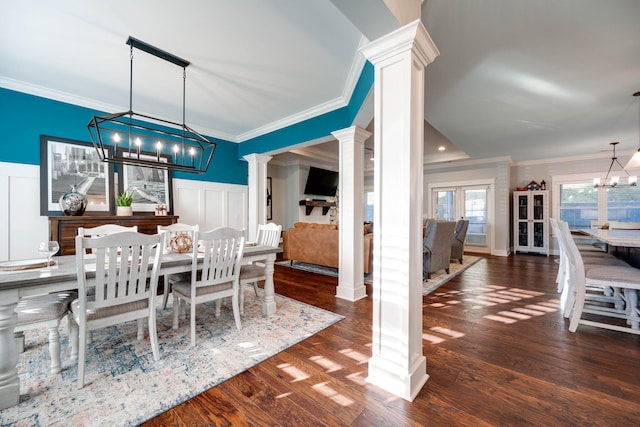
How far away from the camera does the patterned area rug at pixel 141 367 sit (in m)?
1.41

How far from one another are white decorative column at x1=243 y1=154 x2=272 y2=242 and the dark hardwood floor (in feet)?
9.22

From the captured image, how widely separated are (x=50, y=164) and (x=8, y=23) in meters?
1.79

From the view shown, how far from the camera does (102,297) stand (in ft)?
5.60

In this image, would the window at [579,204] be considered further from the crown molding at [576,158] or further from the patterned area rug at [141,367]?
the patterned area rug at [141,367]

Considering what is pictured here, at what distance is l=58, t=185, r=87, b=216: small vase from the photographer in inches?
127

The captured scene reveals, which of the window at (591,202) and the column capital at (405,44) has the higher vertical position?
the column capital at (405,44)

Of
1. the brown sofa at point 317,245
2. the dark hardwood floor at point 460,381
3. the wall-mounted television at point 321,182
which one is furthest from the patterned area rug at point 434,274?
the wall-mounted television at point 321,182

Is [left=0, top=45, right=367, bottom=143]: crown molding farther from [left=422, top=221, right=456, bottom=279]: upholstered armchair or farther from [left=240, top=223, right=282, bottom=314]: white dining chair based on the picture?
[left=422, top=221, right=456, bottom=279]: upholstered armchair

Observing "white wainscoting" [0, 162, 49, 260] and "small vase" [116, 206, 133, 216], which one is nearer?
"white wainscoting" [0, 162, 49, 260]

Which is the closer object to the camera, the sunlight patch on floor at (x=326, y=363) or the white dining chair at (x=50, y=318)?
the white dining chair at (x=50, y=318)

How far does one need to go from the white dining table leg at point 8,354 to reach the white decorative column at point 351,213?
272 centimetres

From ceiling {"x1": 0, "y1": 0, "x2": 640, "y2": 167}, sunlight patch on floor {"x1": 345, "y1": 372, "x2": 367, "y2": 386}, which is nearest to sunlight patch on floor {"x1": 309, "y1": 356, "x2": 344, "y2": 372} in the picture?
sunlight patch on floor {"x1": 345, "y1": 372, "x2": 367, "y2": 386}

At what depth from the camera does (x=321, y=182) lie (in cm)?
792

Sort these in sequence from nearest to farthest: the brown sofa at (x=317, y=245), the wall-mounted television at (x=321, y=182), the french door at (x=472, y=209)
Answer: the brown sofa at (x=317, y=245) → the french door at (x=472, y=209) → the wall-mounted television at (x=321, y=182)
